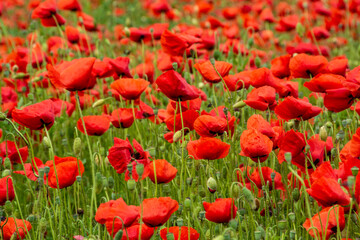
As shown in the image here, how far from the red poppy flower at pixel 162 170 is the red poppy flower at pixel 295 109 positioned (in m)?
0.36

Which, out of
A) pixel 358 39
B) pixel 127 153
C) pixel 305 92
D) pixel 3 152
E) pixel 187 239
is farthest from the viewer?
pixel 358 39

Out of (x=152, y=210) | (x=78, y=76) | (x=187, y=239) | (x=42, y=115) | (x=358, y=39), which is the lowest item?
(x=358, y=39)

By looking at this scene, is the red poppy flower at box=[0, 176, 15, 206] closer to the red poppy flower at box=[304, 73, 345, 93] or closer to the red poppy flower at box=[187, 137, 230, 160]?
the red poppy flower at box=[187, 137, 230, 160]

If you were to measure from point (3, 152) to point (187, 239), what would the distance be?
874 mm

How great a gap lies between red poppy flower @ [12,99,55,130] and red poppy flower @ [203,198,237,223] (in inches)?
23.2

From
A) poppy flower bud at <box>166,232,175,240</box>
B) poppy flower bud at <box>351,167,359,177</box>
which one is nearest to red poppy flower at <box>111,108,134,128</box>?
poppy flower bud at <box>166,232,175,240</box>

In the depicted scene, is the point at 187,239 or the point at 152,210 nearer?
the point at 152,210

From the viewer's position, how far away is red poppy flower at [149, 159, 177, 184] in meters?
1.55

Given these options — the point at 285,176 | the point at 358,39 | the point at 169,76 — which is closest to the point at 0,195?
the point at 169,76

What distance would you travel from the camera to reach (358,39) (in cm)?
453

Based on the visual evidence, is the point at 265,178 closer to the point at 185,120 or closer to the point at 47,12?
the point at 185,120

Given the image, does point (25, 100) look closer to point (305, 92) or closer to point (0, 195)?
point (0, 195)

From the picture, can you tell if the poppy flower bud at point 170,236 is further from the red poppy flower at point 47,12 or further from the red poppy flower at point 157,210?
the red poppy flower at point 47,12

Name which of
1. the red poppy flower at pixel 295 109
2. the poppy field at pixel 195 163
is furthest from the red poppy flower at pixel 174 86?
the red poppy flower at pixel 295 109
